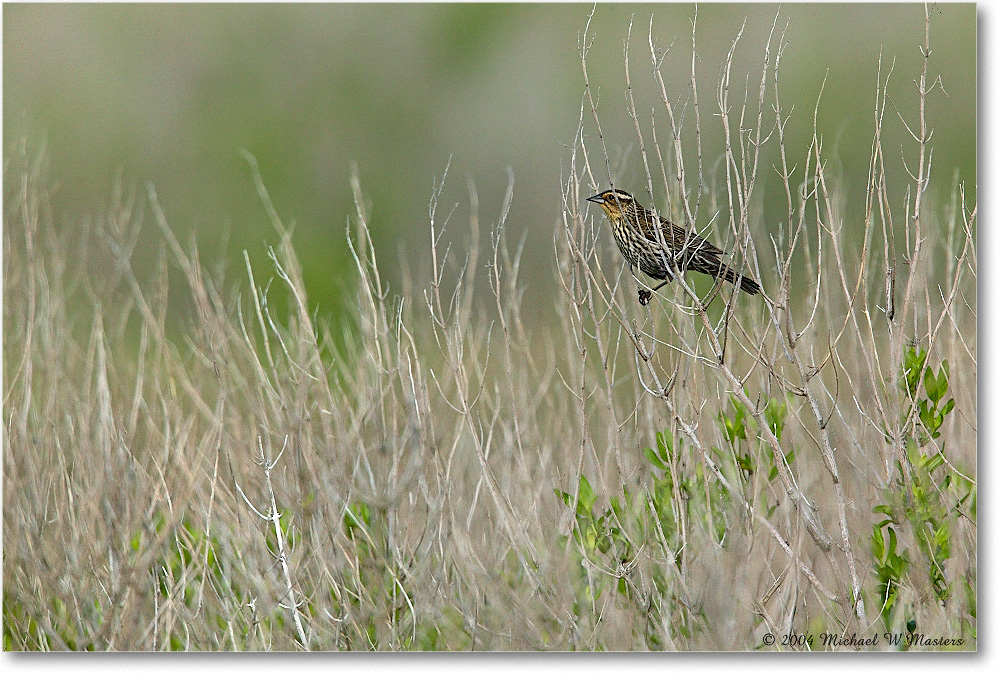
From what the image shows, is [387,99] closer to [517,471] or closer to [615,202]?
[615,202]

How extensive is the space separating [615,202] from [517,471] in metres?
0.91

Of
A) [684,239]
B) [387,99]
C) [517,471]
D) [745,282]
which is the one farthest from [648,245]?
[387,99]

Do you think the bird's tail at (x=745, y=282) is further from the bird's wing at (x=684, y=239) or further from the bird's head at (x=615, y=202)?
the bird's head at (x=615, y=202)

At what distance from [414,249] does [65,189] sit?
4.31 feet

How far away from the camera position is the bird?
2.83 m

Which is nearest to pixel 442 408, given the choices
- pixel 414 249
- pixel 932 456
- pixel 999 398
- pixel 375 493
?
pixel 375 493

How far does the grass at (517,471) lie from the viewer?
2.79 m

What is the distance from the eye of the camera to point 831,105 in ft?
10.4

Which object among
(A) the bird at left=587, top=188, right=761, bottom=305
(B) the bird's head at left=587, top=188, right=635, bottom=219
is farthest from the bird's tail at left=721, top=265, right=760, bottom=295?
(B) the bird's head at left=587, top=188, right=635, bottom=219

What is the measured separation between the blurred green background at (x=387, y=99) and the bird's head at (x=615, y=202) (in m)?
0.08

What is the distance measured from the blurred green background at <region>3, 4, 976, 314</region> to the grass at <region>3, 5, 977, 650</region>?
150mm

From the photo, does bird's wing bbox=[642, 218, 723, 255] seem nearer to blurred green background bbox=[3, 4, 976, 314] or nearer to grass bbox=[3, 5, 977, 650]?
grass bbox=[3, 5, 977, 650]

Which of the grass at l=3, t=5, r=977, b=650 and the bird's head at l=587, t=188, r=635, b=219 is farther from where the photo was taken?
the bird's head at l=587, t=188, r=635, b=219

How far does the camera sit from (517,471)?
2.99 m
